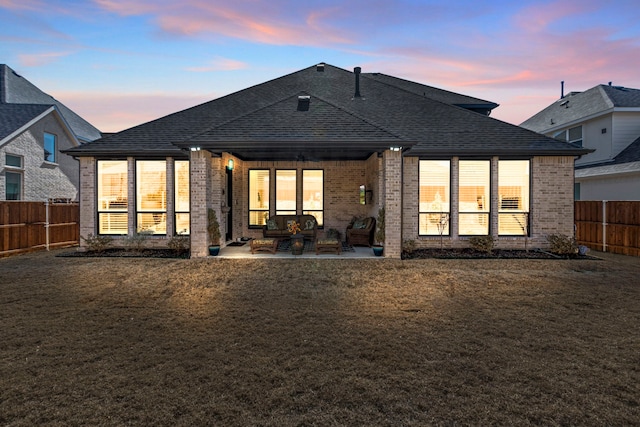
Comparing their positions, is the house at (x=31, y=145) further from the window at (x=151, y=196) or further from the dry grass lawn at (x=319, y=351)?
the dry grass lawn at (x=319, y=351)

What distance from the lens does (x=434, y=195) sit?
11.6 metres

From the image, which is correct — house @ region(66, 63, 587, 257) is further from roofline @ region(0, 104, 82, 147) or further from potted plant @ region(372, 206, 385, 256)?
roofline @ region(0, 104, 82, 147)

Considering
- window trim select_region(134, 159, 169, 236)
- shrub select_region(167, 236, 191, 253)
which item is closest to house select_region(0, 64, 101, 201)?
window trim select_region(134, 159, 169, 236)

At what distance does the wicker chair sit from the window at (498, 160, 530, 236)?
4.36 m

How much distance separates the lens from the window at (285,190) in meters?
14.3

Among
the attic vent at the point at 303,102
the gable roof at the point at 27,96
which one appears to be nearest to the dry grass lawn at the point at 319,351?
the attic vent at the point at 303,102

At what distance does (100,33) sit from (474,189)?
1465 cm

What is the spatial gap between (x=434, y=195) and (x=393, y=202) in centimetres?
229

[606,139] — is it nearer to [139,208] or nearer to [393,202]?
[393,202]

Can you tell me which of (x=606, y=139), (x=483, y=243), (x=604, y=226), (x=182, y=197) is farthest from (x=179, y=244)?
(x=606, y=139)

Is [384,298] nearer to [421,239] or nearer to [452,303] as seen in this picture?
[452,303]

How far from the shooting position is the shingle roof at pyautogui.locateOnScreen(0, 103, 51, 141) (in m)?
15.0

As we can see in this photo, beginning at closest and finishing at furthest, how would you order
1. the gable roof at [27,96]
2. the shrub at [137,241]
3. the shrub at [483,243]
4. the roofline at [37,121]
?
the shrub at [483,243]
the shrub at [137,241]
the roofline at [37,121]
the gable roof at [27,96]

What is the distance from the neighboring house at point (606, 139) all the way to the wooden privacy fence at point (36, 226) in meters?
22.5
